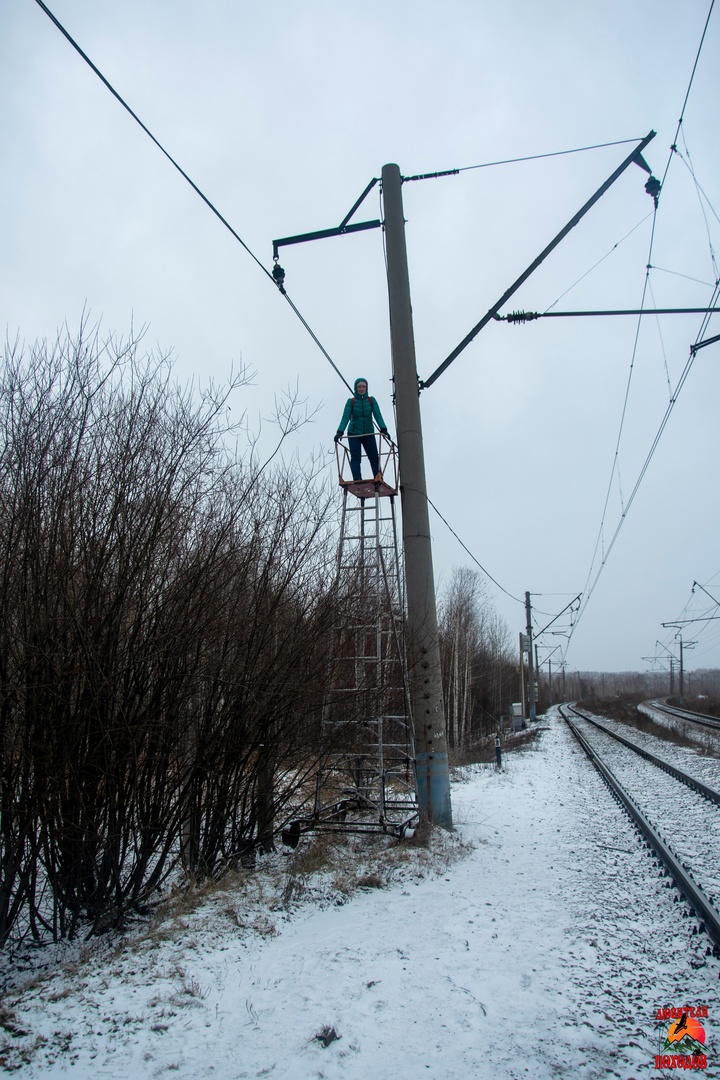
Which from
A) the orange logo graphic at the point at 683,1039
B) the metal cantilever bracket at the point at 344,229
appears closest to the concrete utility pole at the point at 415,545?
the metal cantilever bracket at the point at 344,229

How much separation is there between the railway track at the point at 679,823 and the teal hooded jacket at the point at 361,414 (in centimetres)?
630

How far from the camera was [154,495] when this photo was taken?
550cm

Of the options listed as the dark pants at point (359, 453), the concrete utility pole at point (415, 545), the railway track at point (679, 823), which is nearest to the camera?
the railway track at point (679, 823)

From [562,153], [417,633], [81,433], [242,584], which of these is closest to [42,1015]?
[242,584]

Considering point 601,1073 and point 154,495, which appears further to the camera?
point 154,495

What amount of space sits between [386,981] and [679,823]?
21.9ft

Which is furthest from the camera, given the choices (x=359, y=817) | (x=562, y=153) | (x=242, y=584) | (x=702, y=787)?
(x=702, y=787)

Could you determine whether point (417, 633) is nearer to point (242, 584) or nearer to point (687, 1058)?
point (242, 584)

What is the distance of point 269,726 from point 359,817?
2.67m

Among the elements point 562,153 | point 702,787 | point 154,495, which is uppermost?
point 562,153

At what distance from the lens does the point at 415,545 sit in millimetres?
8727

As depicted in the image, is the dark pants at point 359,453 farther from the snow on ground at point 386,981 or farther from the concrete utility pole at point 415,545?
the snow on ground at point 386,981

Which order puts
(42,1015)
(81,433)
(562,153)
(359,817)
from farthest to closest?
1. (359,817)
2. (562,153)
3. (81,433)
4. (42,1015)

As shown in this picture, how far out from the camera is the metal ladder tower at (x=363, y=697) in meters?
7.21
